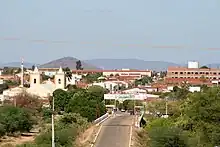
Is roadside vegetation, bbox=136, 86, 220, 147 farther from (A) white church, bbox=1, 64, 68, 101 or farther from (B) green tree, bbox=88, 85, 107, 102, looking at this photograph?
(A) white church, bbox=1, 64, 68, 101

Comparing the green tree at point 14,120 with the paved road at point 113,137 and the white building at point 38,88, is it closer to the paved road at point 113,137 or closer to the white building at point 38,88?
the paved road at point 113,137

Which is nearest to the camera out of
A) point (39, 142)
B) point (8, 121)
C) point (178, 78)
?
point (39, 142)

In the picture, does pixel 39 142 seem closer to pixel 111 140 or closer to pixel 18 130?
pixel 111 140

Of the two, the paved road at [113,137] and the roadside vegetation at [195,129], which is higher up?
the roadside vegetation at [195,129]

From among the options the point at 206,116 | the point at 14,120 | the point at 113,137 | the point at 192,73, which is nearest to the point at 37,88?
the point at 14,120

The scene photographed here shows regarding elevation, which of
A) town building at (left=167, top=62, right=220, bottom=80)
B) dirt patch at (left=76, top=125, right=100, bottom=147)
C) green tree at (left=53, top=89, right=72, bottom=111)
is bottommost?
dirt patch at (left=76, top=125, right=100, bottom=147)

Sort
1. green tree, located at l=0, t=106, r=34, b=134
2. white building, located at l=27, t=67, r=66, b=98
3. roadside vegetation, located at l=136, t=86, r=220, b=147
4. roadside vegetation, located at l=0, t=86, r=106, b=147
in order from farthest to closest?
1. white building, located at l=27, t=67, r=66, b=98
2. green tree, located at l=0, t=106, r=34, b=134
3. roadside vegetation, located at l=0, t=86, r=106, b=147
4. roadside vegetation, located at l=136, t=86, r=220, b=147

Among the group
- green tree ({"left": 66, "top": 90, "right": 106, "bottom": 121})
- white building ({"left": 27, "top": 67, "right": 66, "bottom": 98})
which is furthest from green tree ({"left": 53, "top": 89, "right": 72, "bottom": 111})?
white building ({"left": 27, "top": 67, "right": 66, "bottom": 98})

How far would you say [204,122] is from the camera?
3262 centimetres

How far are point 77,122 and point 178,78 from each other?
89255mm

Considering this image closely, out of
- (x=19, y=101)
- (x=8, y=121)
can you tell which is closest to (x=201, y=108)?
(x=8, y=121)

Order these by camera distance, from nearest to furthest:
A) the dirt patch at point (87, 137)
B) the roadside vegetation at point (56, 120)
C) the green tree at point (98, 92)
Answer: the dirt patch at point (87, 137) < the roadside vegetation at point (56, 120) < the green tree at point (98, 92)

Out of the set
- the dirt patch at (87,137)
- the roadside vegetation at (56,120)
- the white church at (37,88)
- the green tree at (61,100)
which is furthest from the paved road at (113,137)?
the white church at (37,88)

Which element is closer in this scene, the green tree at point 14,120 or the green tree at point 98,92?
the green tree at point 14,120
